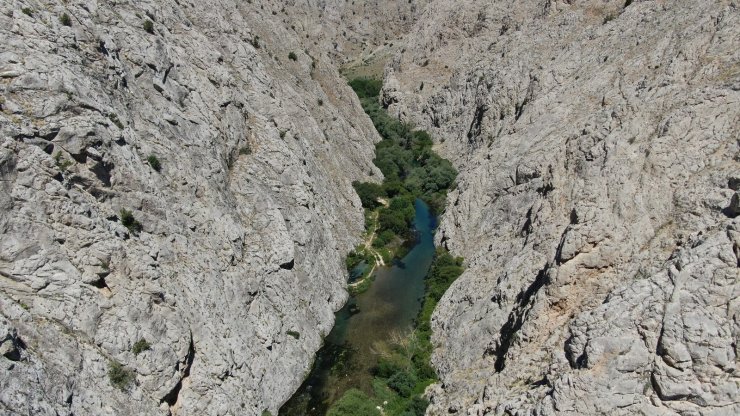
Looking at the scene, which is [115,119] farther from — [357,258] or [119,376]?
[357,258]

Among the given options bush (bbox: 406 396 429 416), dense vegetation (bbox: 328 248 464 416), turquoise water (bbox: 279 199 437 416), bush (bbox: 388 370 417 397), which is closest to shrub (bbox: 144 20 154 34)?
turquoise water (bbox: 279 199 437 416)

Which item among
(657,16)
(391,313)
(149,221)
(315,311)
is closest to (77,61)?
(149,221)

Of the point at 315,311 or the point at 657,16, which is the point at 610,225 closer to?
the point at 315,311

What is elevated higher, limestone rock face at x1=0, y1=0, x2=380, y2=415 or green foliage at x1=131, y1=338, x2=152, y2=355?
limestone rock face at x1=0, y1=0, x2=380, y2=415

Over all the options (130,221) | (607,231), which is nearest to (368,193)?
(130,221)

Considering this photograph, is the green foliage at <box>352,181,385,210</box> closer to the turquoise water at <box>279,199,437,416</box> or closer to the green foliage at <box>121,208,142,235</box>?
the turquoise water at <box>279,199,437,416</box>

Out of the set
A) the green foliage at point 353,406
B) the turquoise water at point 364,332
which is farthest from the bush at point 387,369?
the green foliage at point 353,406

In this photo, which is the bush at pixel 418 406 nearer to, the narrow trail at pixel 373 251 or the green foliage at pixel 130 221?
the narrow trail at pixel 373 251
